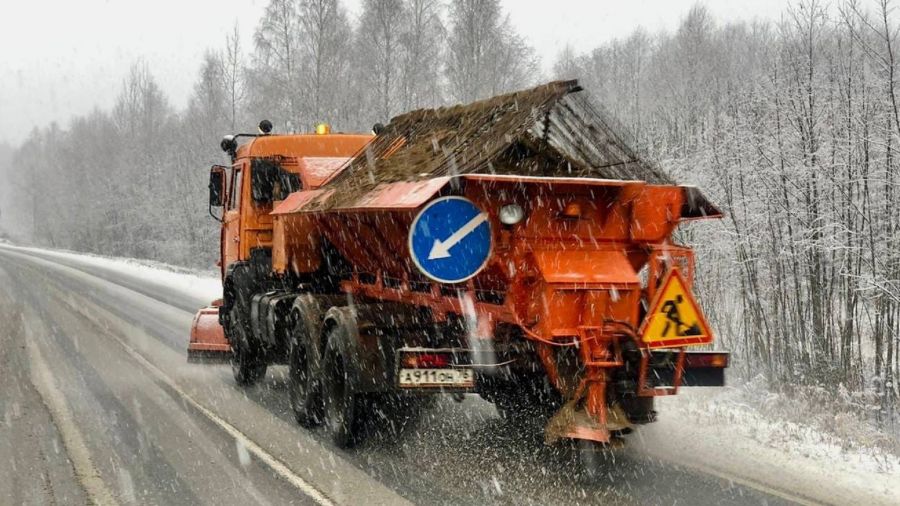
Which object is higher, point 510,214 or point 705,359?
point 510,214

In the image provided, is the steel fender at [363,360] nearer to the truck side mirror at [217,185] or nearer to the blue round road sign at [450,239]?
the blue round road sign at [450,239]

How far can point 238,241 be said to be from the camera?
841 cm

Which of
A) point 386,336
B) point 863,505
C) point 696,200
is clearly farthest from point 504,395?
point 863,505

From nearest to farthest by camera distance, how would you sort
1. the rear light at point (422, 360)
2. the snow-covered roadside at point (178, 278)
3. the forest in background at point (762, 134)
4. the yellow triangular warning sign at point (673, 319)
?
the yellow triangular warning sign at point (673, 319) < the rear light at point (422, 360) < the forest in background at point (762, 134) < the snow-covered roadside at point (178, 278)

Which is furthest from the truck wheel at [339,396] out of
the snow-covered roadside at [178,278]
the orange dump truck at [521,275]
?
the snow-covered roadside at [178,278]

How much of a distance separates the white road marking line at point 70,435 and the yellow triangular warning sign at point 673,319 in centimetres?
333

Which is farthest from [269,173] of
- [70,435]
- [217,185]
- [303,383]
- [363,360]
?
[363,360]

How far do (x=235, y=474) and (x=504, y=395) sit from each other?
6.69 ft

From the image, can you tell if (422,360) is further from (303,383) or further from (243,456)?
(303,383)

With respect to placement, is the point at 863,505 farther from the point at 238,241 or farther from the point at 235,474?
the point at 238,241

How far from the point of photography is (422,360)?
486 centimetres

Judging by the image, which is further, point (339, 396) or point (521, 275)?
point (339, 396)

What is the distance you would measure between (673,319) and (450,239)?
1420mm

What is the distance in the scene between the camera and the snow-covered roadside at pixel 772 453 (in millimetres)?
4602
